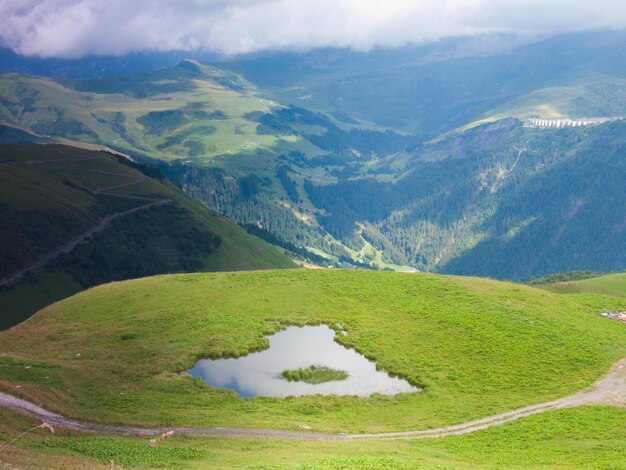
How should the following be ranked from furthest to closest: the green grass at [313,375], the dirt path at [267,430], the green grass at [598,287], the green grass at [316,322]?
the green grass at [598,287]
the green grass at [313,375]
the green grass at [316,322]
the dirt path at [267,430]

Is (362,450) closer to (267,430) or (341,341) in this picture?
(267,430)

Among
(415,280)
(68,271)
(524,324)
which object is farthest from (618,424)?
(68,271)

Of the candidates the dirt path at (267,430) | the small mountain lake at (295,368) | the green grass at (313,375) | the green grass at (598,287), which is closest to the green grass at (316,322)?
the dirt path at (267,430)

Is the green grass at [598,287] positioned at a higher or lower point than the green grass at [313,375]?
higher

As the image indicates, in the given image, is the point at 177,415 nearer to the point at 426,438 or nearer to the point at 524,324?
the point at 426,438

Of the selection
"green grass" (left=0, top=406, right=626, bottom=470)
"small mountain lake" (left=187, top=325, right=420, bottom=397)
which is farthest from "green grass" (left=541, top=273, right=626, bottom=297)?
"green grass" (left=0, top=406, right=626, bottom=470)

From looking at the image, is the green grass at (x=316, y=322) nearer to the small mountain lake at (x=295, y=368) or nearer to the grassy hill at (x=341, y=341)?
the grassy hill at (x=341, y=341)
